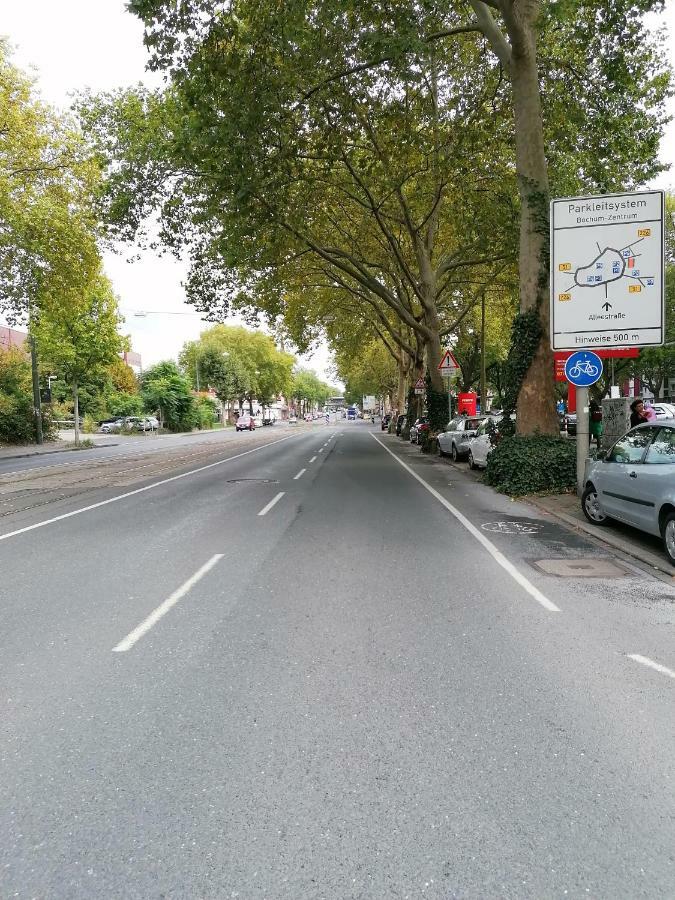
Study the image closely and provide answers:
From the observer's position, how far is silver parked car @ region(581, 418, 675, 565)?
23.6 ft

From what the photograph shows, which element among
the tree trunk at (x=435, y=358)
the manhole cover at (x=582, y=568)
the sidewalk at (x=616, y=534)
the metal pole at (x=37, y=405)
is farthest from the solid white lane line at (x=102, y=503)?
the metal pole at (x=37, y=405)

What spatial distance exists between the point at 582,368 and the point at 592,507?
3011mm

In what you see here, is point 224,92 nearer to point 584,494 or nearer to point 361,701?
point 584,494

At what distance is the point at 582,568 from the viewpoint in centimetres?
711

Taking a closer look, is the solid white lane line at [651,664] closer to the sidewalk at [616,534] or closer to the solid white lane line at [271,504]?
the sidewalk at [616,534]

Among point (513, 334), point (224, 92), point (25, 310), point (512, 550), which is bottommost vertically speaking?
point (512, 550)

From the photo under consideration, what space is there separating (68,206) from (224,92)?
13535 millimetres

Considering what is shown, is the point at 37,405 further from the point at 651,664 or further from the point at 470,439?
the point at 651,664

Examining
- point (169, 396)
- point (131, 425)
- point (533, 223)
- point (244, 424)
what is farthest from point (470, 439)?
point (244, 424)

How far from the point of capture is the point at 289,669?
423 cm

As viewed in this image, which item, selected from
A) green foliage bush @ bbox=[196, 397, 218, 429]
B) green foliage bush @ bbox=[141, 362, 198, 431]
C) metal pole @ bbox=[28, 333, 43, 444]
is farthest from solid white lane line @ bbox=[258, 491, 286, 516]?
green foliage bush @ bbox=[196, 397, 218, 429]

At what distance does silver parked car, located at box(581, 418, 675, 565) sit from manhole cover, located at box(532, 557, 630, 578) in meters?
0.66

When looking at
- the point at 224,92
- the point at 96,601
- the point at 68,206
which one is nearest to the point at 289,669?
the point at 96,601

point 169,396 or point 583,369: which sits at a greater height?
point 169,396
